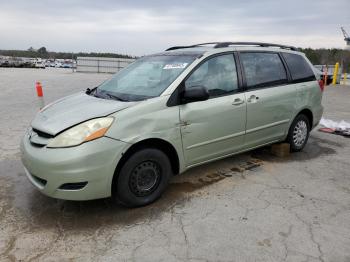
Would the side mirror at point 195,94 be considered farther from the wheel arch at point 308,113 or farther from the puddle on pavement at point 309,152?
the wheel arch at point 308,113

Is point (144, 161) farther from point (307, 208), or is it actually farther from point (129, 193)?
point (307, 208)

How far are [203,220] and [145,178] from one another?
2.42 feet

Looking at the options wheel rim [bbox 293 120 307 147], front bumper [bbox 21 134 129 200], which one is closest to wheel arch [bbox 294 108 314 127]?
wheel rim [bbox 293 120 307 147]

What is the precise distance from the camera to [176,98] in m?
3.68

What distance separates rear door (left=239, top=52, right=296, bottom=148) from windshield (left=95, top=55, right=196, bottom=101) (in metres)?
0.97

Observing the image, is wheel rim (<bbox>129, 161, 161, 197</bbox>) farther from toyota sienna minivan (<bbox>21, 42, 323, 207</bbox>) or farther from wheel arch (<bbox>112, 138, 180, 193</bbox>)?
wheel arch (<bbox>112, 138, 180, 193</bbox>)

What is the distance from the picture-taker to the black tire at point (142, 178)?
3367mm

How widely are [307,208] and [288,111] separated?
183 centimetres

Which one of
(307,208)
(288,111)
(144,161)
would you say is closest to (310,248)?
(307,208)

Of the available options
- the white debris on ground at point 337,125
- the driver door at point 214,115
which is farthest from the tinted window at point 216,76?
the white debris on ground at point 337,125

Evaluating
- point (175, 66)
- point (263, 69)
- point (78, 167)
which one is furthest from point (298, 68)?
point (78, 167)

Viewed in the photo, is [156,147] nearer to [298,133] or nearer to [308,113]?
[298,133]

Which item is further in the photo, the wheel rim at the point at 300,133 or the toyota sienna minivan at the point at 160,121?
the wheel rim at the point at 300,133

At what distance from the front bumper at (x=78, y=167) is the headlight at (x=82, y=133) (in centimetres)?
5
